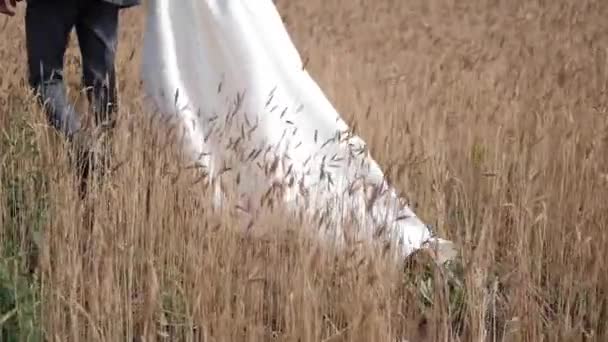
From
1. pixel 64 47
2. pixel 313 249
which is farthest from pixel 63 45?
pixel 313 249

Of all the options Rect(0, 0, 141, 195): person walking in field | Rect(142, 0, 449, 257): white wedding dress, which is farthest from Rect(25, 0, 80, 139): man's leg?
Rect(142, 0, 449, 257): white wedding dress

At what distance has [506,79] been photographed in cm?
386

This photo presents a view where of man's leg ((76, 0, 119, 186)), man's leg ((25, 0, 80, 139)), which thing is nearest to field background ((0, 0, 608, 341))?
man's leg ((25, 0, 80, 139))

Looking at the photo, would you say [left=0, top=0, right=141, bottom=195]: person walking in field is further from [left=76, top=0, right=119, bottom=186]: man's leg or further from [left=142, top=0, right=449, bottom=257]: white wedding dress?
[left=142, top=0, right=449, bottom=257]: white wedding dress

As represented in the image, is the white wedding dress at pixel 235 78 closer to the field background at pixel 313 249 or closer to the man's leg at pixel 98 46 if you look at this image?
the man's leg at pixel 98 46

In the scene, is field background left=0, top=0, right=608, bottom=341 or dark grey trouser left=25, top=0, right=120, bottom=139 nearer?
field background left=0, top=0, right=608, bottom=341

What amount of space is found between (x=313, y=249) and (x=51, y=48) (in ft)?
3.73

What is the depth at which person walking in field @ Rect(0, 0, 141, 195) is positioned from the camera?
2.45 metres

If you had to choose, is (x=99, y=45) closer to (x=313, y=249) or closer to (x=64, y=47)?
(x=64, y=47)

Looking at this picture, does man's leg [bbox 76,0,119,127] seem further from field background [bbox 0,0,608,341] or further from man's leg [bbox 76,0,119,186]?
field background [bbox 0,0,608,341]

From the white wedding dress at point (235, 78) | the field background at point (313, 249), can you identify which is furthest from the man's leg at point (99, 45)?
the field background at point (313, 249)

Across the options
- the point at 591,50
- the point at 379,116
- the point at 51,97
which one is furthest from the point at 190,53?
the point at 591,50

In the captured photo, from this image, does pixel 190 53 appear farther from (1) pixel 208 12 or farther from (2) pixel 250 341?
(2) pixel 250 341

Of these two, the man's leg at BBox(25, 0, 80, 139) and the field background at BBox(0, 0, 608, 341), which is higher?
the man's leg at BBox(25, 0, 80, 139)
